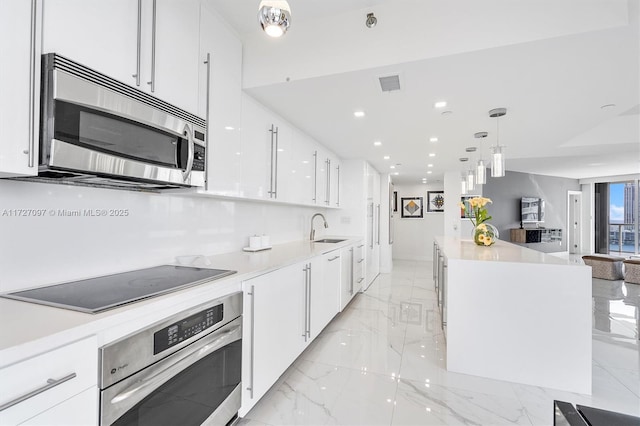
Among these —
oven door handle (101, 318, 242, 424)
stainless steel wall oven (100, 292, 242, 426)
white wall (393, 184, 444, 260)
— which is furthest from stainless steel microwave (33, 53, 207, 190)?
white wall (393, 184, 444, 260)

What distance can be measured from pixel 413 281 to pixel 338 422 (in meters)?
4.18

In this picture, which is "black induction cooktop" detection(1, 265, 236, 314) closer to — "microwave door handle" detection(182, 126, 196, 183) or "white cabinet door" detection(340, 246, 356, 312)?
"microwave door handle" detection(182, 126, 196, 183)

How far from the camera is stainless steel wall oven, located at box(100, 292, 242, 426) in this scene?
0.96 metres

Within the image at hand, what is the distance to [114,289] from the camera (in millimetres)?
1231

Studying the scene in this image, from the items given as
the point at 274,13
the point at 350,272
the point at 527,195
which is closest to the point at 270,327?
the point at 274,13

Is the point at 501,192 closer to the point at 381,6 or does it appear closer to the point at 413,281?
the point at 413,281

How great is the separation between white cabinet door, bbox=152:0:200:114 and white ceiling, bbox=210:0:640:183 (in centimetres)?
29

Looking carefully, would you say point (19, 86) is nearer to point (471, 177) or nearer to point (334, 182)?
point (334, 182)

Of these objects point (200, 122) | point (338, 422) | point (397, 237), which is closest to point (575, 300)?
point (338, 422)

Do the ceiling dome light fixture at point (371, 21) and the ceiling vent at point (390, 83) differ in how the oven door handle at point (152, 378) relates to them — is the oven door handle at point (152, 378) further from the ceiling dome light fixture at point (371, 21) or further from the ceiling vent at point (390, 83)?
the ceiling dome light fixture at point (371, 21)

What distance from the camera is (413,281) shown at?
18.2 ft

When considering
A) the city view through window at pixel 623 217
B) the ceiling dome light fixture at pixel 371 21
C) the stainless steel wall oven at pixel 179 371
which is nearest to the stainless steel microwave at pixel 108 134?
the stainless steel wall oven at pixel 179 371

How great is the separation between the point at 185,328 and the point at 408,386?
1.67 m

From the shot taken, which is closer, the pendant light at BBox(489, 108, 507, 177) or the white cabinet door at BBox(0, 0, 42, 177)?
the white cabinet door at BBox(0, 0, 42, 177)
